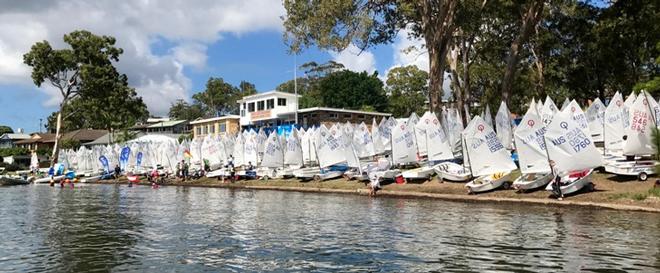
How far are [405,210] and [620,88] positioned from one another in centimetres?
3527

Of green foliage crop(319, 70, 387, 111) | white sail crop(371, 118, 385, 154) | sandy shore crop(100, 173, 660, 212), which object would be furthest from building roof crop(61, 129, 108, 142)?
sandy shore crop(100, 173, 660, 212)

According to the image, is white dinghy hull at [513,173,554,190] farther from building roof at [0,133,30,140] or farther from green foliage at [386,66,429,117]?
building roof at [0,133,30,140]

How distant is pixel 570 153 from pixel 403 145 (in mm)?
14964

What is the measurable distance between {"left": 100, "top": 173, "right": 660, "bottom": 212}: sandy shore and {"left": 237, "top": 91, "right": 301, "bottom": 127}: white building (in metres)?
43.5

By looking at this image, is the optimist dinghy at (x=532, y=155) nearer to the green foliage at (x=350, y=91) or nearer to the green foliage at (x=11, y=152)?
the green foliage at (x=350, y=91)

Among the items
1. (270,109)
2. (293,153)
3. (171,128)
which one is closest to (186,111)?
(171,128)

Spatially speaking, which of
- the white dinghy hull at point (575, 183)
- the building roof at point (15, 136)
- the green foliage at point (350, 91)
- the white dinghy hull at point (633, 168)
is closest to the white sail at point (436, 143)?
the white dinghy hull at point (575, 183)

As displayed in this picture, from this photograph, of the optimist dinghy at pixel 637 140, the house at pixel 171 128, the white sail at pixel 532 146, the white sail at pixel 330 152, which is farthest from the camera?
the house at pixel 171 128

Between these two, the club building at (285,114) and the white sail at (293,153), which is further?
the club building at (285,114)

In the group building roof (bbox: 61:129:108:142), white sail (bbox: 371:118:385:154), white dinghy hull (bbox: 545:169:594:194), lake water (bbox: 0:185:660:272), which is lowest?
lake water (bbox: 0:185:660:272)

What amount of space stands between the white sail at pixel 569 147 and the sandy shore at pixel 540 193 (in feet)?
4.62

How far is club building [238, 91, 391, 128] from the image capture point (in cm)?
8144

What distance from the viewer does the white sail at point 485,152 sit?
1292 inches

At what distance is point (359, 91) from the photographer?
10394 centimetres
